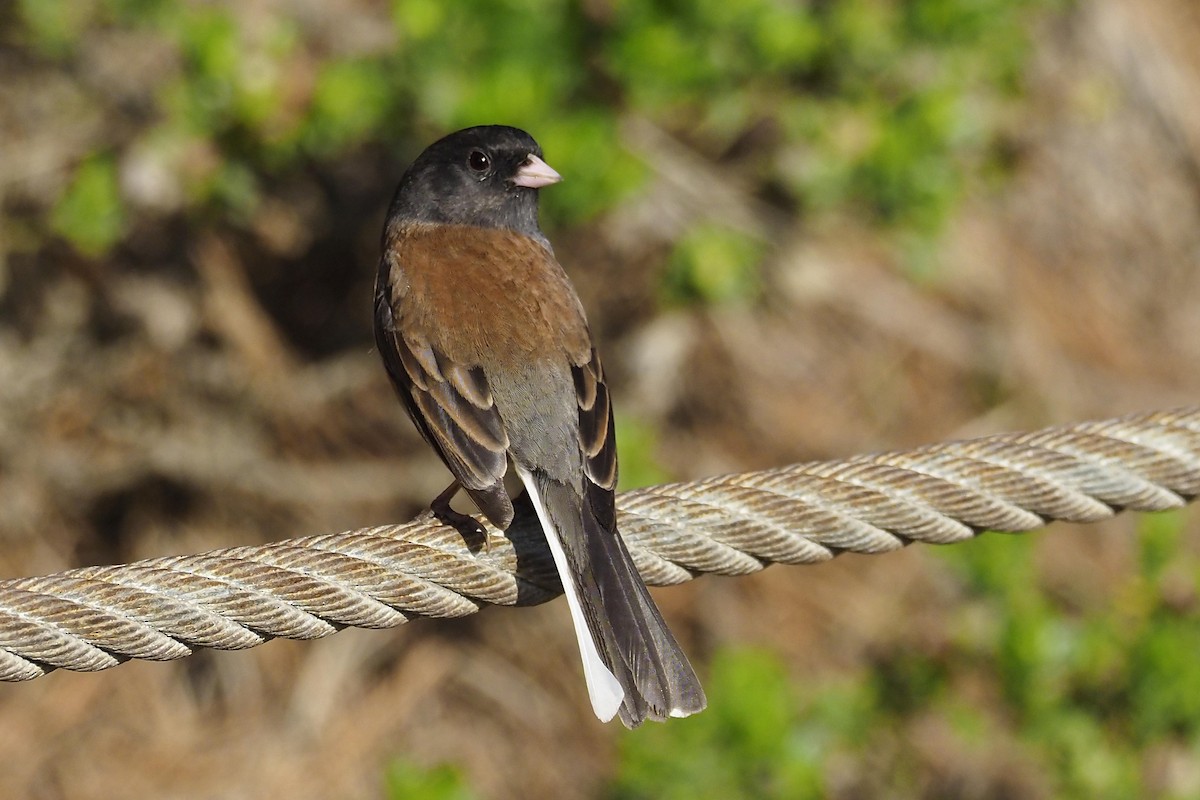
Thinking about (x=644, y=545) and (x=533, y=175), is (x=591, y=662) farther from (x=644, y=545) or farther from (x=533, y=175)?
(x=533, y=175)

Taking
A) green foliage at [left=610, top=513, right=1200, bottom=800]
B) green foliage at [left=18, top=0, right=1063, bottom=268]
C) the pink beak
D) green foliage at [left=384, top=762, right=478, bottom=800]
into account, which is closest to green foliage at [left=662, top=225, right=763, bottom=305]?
green foliage at [left=18, top=0, right=1063, bottom=268]

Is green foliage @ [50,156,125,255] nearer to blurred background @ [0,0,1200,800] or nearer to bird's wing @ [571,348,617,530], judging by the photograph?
blurred background @ [0,0,1200,800]

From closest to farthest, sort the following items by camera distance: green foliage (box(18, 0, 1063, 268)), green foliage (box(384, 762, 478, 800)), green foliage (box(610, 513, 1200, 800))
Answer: green foliage (box(384, 762, 478, 800)), green foliage (box(610, 513, 1200, 800)), green foliage (box(18, 0, 1063, 268))

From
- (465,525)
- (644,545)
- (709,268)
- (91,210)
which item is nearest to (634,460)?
(709,268)

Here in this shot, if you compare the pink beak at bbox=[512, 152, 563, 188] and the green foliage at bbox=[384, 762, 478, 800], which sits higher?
the pink beak at bbox=[512, 152, 563, 188]

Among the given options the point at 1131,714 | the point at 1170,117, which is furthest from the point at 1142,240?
the point at 1131,714

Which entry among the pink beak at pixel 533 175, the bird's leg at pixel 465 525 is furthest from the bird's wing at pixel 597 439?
the pink beak at pixel 533 175
